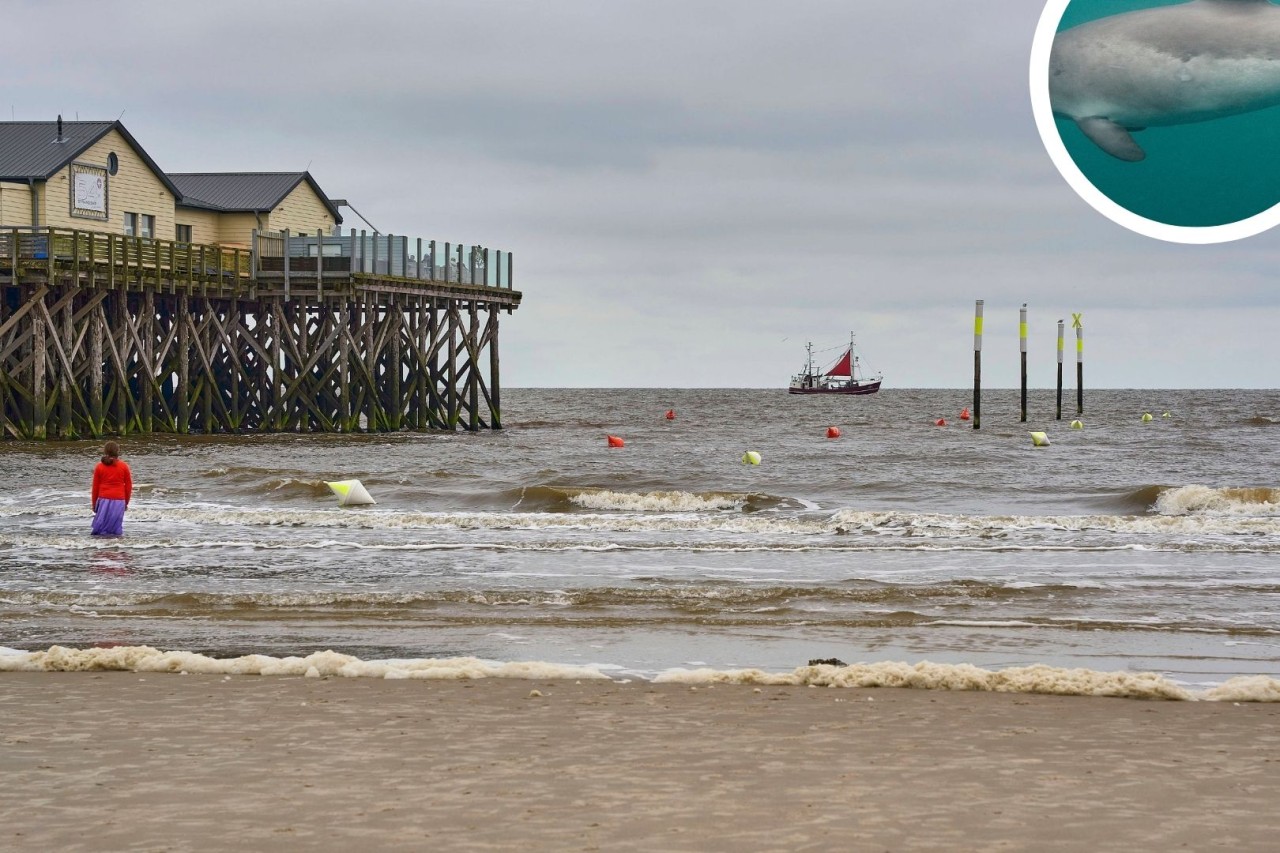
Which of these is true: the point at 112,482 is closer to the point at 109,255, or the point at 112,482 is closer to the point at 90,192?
the point at 109,255

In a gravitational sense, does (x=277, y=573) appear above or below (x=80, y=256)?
below

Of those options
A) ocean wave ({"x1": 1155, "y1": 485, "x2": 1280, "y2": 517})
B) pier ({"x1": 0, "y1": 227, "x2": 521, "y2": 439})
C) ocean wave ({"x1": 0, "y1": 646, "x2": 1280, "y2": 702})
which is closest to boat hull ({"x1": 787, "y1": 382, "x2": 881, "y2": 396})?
pier ({"x1": 0, "y1": 227, "x2": 521, "y2": 439})

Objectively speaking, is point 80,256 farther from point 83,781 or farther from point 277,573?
Result: point 83,781

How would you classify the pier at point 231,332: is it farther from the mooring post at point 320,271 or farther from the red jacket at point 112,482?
the red jacket at point 112,482

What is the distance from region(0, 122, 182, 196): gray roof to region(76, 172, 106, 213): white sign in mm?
705

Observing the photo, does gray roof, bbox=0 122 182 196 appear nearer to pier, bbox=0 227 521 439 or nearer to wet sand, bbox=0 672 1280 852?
pier, bbox=0 227 521 439

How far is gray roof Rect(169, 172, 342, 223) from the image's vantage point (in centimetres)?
4400

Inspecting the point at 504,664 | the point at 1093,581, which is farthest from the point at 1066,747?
the point at 1093,581

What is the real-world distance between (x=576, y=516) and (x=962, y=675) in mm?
14900

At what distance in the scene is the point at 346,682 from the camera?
9.30m

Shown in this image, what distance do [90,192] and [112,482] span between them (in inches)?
839

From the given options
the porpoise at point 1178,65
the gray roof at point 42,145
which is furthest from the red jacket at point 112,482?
the gray roof at point 42,145

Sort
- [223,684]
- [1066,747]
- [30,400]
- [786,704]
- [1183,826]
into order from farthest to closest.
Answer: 1. [30,400]
2. [223,684]
3. [786,704]
4. [1066,747]
5. [1183,826]

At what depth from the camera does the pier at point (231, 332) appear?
35.1 m
